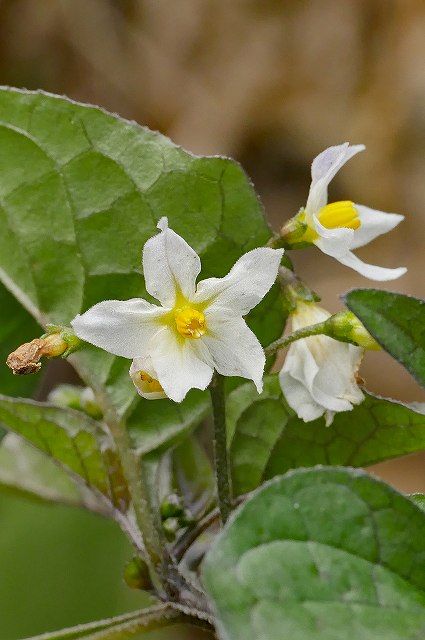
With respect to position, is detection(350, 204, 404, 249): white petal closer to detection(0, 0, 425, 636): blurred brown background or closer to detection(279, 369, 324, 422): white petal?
detection(279, 369, 324, 422): white petal

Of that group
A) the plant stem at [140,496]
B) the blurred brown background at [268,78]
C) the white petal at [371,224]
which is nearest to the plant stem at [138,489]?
the plant stem at [140,496]

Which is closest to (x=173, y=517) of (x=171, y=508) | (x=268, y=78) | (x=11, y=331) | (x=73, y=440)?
(x=171, y=508)

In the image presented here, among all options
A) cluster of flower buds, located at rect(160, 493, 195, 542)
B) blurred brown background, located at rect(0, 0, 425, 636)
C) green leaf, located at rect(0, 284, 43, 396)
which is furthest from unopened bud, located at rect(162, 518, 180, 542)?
blurred brown background, located at rect(0, 0, 425, 636)

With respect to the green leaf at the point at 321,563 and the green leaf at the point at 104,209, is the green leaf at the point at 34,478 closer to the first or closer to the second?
the green leaf at the point at 104,209

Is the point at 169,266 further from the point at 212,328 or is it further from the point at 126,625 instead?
the point at 126,625

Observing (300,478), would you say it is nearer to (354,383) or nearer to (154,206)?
(354,383)
